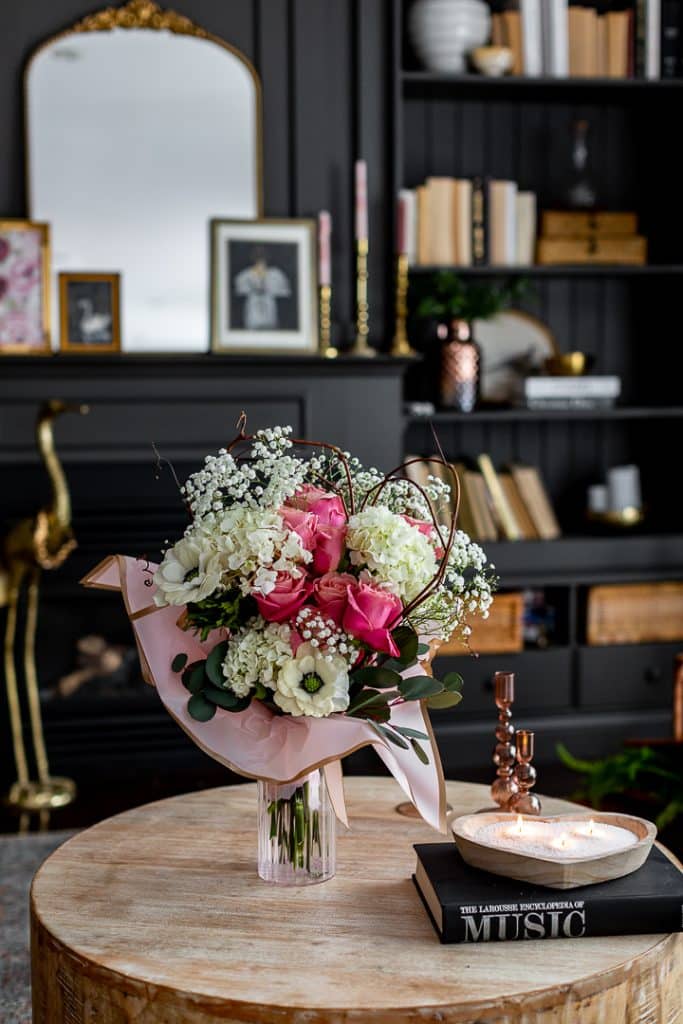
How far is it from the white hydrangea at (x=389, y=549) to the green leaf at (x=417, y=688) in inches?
3.9

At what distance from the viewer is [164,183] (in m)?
3.67

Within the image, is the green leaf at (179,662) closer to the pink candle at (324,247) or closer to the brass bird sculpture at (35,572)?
the brass bird sculpture at (35,572)

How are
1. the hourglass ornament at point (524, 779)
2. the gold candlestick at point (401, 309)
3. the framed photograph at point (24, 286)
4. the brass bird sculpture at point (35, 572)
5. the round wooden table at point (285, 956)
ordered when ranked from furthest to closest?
the gold candlestick at point (401, 309), the framed photograph at point (24, 286), the brass bird sculpture at point (35, 572), the hourglass ornament at point (524, 779), the round wooden table at point (285, 956)

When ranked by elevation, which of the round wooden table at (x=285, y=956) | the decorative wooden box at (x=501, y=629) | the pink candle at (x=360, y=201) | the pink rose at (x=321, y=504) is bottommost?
the decorative wooden box at (x=501, y=629)

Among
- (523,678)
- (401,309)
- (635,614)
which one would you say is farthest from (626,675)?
(401,309)

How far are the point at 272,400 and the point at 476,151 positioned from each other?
116 centimetres

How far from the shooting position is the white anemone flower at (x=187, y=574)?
137 centimetres

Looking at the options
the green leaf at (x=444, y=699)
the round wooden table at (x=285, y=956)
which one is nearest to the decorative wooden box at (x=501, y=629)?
the round wooden table at (x=285, y=956)

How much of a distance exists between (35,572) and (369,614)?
2.15 meters

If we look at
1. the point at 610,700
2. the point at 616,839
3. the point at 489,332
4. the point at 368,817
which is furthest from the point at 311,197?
the point at 616,839

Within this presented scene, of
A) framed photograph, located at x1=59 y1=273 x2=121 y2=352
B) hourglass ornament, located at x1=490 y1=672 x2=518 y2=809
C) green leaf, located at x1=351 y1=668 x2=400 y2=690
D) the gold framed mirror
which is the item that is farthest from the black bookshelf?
green leaf, located at x1=351 y1=668 x2=400 y2=690

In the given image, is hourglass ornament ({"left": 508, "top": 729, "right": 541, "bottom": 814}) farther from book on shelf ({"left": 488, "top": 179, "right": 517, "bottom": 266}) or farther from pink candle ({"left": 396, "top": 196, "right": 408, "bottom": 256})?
book on shelf ({"left": 488, "top": 179, "right": 517, "bottom": 266})

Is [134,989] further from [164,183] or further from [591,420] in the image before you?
[591,420]

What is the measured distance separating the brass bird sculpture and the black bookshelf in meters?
1.07
